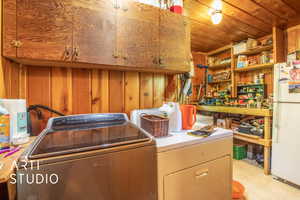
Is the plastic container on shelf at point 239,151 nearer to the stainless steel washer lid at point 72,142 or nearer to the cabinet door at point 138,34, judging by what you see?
the cabinet door at point 138,34

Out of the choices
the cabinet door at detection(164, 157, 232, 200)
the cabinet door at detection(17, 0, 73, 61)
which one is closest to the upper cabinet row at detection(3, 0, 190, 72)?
the cabinet door at detection(17, 0, 73, 61)

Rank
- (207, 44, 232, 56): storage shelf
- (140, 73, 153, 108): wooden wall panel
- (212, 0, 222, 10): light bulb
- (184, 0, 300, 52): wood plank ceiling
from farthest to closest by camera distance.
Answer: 1. (207, 44, 232, 56): storage shelf
2. (184, 0, 300, 52): wood plank ceiling
3. (212, 0, 222, 10): light bulb
4. (140, 73, 153, 108): wooden wall panel

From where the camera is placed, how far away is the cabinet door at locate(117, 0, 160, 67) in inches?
46.5

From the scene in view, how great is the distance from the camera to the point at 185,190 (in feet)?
3.18

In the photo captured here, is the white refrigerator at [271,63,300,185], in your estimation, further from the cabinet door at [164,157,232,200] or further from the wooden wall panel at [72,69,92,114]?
the wooden wall panel at [72,69,92,114]

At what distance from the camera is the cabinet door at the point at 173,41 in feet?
4.46

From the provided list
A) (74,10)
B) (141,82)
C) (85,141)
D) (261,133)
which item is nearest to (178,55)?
(141,82)

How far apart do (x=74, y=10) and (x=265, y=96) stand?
10.9 feet

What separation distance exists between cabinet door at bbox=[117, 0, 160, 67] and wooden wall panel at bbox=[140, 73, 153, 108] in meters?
0.32

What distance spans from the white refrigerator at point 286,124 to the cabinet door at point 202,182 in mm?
1316

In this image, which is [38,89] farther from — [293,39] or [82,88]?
[293,39]

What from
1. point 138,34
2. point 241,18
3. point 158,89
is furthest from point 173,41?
point 241,18

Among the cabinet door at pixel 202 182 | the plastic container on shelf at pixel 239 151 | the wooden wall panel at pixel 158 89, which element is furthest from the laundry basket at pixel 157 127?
the plastic container on shelf at pixel 239 151

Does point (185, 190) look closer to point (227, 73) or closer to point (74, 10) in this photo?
point (74, 10)
